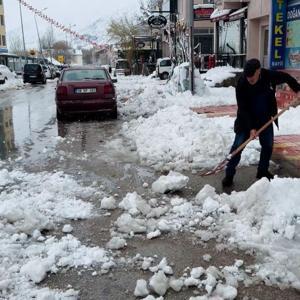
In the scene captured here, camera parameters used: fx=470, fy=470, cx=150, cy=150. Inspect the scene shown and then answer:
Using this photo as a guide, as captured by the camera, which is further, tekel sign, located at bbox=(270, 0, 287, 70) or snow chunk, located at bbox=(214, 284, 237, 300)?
tekel sign, located at bbox=(270, 0, 287, 70)

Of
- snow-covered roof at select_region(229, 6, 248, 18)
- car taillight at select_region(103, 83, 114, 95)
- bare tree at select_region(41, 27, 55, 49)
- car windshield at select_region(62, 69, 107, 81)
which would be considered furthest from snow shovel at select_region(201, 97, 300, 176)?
bare tree at select_region(41, 27, 55, 49)

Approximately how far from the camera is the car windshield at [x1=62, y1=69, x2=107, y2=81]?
42.4ft

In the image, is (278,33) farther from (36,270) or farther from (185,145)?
(36,270)

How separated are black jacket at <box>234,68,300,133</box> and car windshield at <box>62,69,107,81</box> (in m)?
7.81

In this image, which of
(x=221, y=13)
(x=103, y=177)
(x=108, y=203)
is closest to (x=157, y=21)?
(x=221, y=13)

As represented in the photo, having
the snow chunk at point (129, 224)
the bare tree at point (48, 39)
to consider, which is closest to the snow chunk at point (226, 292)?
the snow chunk at point (129, 224)

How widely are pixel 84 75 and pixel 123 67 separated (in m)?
42.7

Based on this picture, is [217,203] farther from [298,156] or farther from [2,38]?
[2,38]

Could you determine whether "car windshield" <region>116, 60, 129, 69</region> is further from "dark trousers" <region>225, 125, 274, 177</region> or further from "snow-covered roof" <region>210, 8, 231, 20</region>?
"dark trousers" <region>225, 125, 274, 177</region>

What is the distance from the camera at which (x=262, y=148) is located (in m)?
5.89

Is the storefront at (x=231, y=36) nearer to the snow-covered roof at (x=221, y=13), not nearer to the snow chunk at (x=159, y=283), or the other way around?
the snow-covered roof at (x=221, y=13)

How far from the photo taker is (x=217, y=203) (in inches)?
195

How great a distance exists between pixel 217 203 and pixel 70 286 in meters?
1.99

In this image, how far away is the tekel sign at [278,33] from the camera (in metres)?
13.1
